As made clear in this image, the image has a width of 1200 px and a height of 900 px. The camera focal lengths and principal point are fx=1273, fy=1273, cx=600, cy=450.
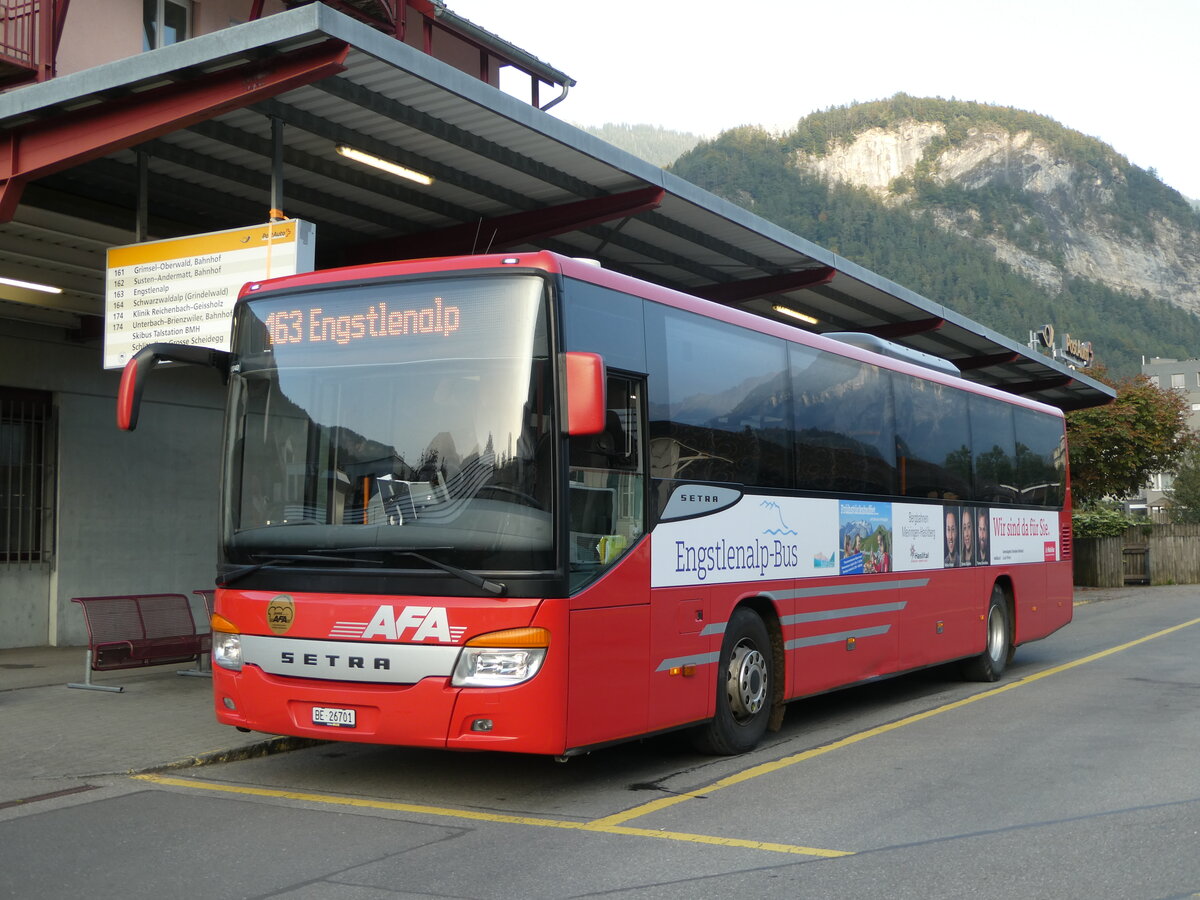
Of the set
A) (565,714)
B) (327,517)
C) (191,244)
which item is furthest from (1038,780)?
(191,244)

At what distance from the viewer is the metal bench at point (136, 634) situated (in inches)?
446

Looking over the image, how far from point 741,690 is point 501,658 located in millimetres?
2559

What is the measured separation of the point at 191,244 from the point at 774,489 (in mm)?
5225

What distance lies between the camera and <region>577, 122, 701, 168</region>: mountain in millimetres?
132125

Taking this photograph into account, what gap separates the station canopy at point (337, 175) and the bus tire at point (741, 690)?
4.66 meters

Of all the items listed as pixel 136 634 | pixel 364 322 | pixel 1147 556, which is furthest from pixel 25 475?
pixel 1147 556

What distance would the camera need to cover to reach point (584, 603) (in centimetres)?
715

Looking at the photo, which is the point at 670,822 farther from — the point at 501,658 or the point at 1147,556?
the point at 1147,556

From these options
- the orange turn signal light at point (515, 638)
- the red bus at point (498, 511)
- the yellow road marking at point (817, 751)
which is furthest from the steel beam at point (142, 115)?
the yellow road marking at point (817, 751)

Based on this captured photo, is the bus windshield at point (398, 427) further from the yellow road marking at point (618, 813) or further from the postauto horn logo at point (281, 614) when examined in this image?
the yellow road marking at point (618, 813)

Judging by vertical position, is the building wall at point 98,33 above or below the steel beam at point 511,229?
above

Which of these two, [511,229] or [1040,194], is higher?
[1040,194]

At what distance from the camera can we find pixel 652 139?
473ft

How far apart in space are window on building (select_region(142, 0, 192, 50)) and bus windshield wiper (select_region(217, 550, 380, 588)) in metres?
11.4
